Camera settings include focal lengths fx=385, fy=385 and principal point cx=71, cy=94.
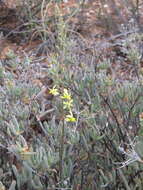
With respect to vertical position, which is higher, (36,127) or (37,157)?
(37,157)

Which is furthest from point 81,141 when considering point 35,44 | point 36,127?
point 35,44

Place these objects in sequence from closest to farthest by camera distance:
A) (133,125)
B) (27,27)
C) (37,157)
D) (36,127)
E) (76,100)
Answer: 1. (37,157)
2. (133,125)
3. (76,100)
4. (36,127)
5. (27,27)

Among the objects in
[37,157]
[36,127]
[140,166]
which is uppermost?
[37,157]

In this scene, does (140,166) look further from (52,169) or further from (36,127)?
(36,127)

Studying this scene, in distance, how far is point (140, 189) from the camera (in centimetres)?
151

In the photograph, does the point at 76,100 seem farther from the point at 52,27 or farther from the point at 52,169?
the point at 52,27

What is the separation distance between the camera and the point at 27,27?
356 centimetres

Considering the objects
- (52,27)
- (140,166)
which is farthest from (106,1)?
(140,166)

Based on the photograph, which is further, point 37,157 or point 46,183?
point 46,183

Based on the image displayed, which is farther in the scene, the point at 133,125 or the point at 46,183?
the point at 133,125

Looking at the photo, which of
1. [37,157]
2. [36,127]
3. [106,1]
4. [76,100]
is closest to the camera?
[37,157]

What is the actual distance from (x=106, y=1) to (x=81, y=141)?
97.0 inches

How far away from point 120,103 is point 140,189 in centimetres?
47

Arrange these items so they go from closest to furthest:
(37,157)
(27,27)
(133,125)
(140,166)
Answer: (37,157), (140,166), (133,125), (27,27)
